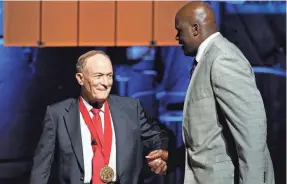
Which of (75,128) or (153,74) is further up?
(153,74)

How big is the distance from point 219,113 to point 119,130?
3.25 ft

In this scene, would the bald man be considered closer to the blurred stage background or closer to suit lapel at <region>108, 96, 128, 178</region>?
suit lapel at <region>108, 96, 128, 178</region>

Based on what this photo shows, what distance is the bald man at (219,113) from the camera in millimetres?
2662

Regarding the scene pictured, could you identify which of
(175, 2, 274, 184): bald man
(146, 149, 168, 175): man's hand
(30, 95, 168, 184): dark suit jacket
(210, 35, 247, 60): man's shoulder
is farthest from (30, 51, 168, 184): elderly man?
(210, 35, 247, 60): man's shoulder

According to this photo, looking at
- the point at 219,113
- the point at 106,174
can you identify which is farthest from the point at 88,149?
the point at 219,113

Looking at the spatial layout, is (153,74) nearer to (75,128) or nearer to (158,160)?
(158,160)

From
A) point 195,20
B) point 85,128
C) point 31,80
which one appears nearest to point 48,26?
point 31,80

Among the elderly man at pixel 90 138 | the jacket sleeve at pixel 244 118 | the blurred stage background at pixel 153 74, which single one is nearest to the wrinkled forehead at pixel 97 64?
the elderly man at pixel 90 138

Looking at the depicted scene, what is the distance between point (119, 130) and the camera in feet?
12.0

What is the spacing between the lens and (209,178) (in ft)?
9.27

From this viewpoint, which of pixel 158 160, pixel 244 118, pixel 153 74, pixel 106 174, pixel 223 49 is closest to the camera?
pixel 244 118

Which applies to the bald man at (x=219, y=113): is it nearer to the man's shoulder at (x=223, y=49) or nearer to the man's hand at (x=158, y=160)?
the man's shoulder at (x=223, y=49)

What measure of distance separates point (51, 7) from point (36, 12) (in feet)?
0.38

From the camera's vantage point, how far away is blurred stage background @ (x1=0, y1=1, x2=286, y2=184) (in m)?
4.49
